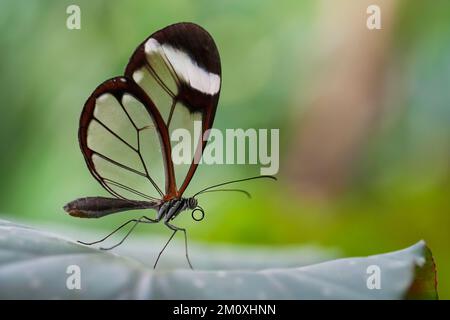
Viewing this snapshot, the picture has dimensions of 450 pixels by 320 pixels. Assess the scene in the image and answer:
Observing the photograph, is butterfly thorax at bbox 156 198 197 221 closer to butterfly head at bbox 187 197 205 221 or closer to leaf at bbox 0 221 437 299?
butterfly head at bbox 187 197 205 221

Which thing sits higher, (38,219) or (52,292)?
(38,219)

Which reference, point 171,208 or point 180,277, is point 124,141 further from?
point 180,277

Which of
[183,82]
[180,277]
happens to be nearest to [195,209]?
[180,277]

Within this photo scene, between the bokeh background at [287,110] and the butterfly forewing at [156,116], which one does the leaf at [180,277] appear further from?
the butterfly forewing at [156,116]

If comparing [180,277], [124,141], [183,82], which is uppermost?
[183,82]

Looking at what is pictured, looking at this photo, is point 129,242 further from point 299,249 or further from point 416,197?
point 416,197

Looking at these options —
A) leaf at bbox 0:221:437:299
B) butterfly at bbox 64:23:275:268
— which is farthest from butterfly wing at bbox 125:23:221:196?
leaf at bbox 0:221:437:299
